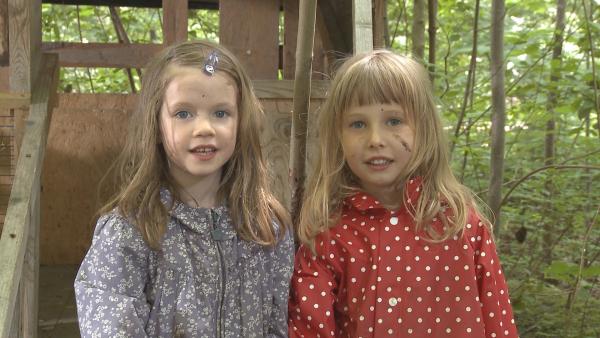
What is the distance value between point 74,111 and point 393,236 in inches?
171

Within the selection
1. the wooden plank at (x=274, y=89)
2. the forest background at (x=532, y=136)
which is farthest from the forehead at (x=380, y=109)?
the forest background at (x=532, y=136)

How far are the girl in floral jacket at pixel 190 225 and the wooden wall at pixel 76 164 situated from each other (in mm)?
3790

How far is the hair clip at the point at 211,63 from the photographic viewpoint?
2361 millimetres

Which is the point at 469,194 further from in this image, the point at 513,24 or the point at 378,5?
the point at 513,24

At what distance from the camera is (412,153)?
252 cm

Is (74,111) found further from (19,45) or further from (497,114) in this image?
(497,114)

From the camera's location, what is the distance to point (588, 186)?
7836 millimetres

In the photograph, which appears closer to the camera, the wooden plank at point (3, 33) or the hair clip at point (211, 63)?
the hair clip at point (211, 63)

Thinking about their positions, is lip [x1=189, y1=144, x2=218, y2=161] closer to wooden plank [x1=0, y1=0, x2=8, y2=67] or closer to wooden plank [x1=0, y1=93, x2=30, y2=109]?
wooden plank [x1=0, y1=93, x2=30, y2=109]

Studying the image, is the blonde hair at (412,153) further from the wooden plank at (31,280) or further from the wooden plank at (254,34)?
the wooden plank at (254,34)

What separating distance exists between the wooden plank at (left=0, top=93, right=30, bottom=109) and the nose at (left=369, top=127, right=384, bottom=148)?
2.29 m

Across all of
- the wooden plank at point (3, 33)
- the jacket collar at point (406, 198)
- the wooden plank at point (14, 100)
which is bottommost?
the jacket collar at point (406, 198)

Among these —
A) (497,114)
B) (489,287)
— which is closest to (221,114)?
(489,287)

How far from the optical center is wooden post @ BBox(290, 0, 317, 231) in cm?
253
